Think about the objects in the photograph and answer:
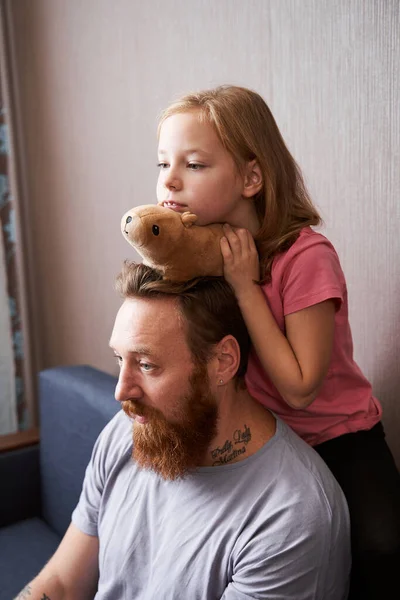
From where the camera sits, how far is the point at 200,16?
177 centimetres

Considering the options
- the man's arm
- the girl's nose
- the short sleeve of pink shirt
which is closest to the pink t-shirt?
the short sleeve of pink shirt

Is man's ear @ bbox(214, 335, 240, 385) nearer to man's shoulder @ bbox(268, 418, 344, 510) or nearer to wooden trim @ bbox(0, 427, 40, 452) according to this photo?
man's shoulder @ bbox(268, 418, 344, 510)

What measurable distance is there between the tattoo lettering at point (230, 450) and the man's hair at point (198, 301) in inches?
6.0

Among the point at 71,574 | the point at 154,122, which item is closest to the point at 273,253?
the point at 71,574

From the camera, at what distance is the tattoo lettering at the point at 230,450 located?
3.90 ft

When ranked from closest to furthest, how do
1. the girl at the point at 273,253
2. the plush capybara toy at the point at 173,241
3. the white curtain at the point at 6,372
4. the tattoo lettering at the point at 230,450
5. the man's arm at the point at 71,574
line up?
the plush capybara toy at the point at 173,241, the girl at the point at 273,253, the tattoo lettering at the point at 230,450, the man's arm at the point at 71,574, the white curtain at the point at 6,372

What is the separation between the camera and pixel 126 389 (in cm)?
114

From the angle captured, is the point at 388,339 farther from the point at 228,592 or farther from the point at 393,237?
the point at 228,592

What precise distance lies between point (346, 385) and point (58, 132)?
1748 mm

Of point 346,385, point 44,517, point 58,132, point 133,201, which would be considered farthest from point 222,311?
point 58,132

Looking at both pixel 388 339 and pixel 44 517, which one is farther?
pixel 44 517

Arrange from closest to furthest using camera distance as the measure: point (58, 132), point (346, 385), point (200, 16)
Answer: point (346, 385), point (200, 16), point (58, 132)

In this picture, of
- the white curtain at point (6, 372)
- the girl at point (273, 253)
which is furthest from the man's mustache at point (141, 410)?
the white curtain at point (6, 372)

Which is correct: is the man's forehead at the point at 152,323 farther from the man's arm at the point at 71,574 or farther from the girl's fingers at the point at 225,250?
the man's arm at the point at 71,574
